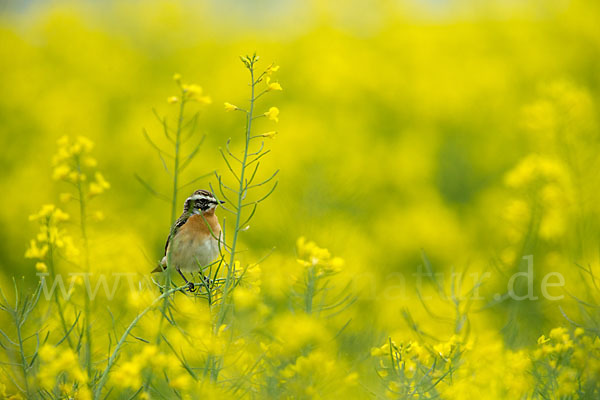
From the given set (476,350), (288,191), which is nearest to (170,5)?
(288,191)

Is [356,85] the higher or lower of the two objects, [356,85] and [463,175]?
the higher

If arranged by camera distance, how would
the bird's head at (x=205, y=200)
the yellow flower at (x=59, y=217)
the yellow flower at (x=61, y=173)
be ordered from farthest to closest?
the bird's head at (x=205, y=200)
the yellow flower at (x=59, y=217)
the yellow flower at (x=61, y=173)

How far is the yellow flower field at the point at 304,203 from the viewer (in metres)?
2.76

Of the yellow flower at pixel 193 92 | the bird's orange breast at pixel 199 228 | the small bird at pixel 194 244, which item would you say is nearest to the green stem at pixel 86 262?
the yellow flower at pixel 193 92

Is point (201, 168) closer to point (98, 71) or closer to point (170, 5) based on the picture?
point (98, 71)

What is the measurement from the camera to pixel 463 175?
1263 centimetres

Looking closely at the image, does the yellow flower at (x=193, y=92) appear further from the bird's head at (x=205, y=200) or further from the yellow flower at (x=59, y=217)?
the bird's head at (x=205, y=200)

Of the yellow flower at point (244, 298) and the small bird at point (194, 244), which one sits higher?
the small bird at point (194, 244)

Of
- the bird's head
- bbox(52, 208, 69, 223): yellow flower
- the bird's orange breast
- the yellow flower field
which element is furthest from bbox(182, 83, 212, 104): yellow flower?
the bird's orange breast

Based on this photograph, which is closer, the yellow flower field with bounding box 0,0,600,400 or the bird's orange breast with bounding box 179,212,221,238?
the yellow flower field with bounding box 0,0,600,400

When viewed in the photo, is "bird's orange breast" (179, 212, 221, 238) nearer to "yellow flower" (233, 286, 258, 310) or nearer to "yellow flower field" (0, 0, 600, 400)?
"yellow flower field" (0, 0, 600, 400)

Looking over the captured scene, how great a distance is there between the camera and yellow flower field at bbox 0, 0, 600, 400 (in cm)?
276

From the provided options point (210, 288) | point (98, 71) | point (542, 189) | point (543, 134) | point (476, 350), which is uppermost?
point (98, 71)

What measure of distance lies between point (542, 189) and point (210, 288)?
4.00 metres
